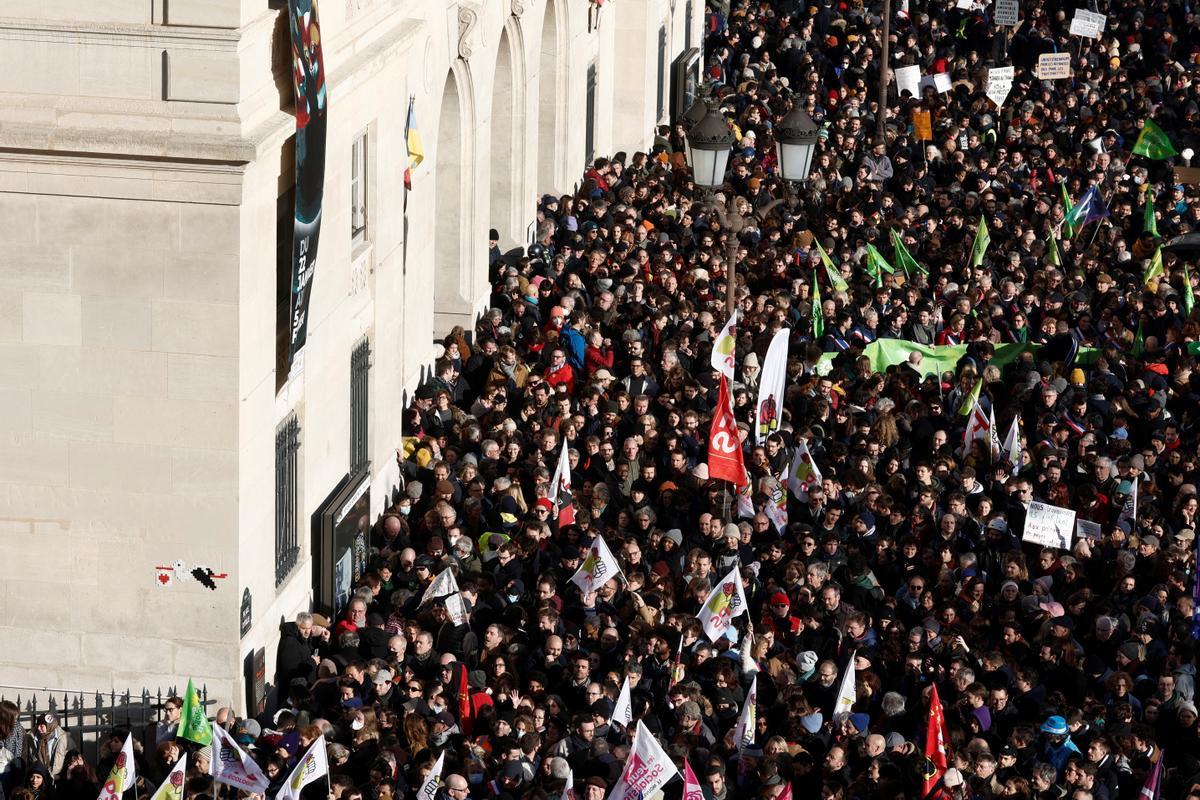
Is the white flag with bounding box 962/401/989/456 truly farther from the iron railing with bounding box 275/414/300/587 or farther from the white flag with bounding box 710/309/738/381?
the iron railing with bounding box 275/414/300/587

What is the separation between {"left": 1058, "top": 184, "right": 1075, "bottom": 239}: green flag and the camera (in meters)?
30.2

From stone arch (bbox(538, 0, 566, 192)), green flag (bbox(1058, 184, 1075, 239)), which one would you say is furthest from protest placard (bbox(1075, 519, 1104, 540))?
stone arch (bbox(538, 0, 566, 192))

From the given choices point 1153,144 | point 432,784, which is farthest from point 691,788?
point 1153,144

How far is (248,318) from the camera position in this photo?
1747 centimetres

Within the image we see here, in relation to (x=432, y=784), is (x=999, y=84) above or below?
above

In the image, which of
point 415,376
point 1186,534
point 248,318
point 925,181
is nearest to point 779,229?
point 925,181

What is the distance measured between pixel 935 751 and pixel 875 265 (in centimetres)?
1273

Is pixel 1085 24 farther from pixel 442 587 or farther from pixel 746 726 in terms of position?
pixel 746 726

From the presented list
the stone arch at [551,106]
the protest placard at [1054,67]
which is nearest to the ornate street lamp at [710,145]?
the stone arch at [551,106]

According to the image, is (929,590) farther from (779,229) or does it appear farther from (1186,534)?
(779,229)

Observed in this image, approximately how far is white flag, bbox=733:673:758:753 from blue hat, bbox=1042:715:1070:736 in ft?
7.13

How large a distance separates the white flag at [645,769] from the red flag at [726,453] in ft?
16.6

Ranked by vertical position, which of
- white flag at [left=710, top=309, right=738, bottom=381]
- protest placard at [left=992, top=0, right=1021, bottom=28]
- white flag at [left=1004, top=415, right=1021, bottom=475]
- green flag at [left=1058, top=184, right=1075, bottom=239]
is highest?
protest placard at [left=992, top=0, right=1021, bottom=28]

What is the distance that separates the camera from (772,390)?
74.1 ft
